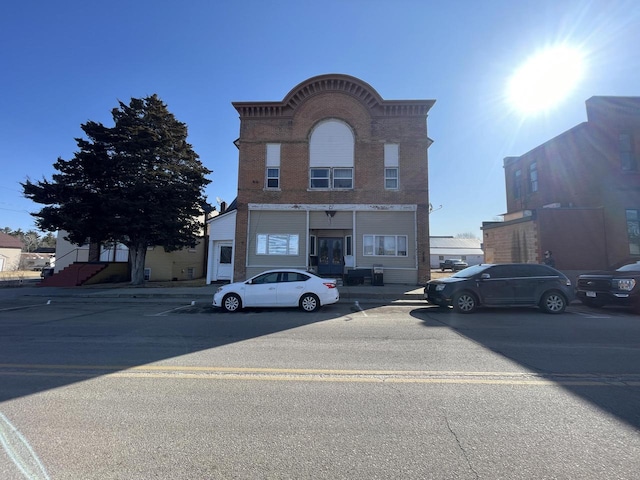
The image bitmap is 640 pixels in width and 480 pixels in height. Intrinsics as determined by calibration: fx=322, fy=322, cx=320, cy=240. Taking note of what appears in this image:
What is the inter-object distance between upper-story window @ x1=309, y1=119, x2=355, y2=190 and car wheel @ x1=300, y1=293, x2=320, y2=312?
919 cm

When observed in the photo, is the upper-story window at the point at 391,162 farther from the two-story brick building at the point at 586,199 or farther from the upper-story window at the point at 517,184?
the upper-story window at the point at 517,184

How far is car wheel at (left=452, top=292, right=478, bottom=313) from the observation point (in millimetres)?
10156

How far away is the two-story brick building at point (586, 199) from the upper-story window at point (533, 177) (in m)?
0.07

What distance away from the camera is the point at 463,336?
712 cm

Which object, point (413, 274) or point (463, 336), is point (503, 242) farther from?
point (463, 336)

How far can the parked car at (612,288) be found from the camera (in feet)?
33.1

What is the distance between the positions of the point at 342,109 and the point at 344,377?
1708cm

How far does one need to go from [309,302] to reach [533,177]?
22.2 metres

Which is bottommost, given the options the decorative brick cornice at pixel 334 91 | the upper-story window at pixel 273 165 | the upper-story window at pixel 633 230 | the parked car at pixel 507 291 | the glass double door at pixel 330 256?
the parked car at pixel 507 291

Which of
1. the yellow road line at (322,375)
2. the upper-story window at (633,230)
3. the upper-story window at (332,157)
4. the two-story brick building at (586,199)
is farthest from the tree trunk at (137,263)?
the upper-story window at (633,230)

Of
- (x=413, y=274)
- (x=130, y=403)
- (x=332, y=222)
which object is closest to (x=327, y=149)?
(x=332, y=222)

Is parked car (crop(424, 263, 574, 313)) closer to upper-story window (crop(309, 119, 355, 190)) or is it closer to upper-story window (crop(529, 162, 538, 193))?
upper-story window (crop(309, 119, 355, 190))

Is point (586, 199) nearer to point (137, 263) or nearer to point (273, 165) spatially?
point (273, 165)

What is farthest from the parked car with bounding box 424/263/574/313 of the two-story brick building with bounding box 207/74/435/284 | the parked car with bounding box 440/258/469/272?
the parked car with bounding box 440/258/469/272
